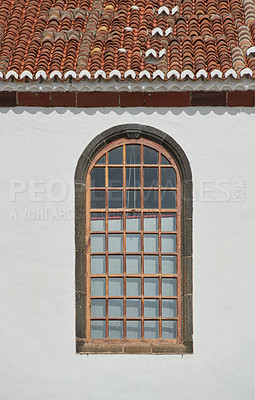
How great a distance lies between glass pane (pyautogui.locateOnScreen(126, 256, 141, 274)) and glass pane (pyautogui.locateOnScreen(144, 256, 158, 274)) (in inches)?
4.0

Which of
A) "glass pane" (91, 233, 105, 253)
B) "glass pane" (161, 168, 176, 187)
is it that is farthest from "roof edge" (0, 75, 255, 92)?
"glass pane" (91, 233, 105, 253)

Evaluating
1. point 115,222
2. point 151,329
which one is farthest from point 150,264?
point 151,329

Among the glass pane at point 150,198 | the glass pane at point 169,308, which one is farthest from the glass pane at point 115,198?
the glass pane at point 169,308

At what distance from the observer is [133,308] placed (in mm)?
9109

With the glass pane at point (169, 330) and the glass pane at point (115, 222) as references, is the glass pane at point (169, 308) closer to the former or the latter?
the glass pane at point (169, 330)

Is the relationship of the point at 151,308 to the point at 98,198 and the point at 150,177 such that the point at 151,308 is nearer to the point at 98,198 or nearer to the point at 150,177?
the point at 98,198

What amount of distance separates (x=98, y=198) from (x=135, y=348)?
86.9 inches

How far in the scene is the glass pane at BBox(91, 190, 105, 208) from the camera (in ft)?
29.7

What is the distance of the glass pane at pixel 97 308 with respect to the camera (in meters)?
9.09

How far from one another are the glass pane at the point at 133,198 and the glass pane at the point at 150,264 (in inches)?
30.6

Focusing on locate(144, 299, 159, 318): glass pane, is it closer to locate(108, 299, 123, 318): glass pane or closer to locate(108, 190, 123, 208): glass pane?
locate(108, 299, 123, 318): glass pane

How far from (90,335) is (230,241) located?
2.44 m

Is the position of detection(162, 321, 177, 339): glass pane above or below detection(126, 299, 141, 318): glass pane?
below

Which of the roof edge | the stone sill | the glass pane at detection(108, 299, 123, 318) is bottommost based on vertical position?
the glass pane at detection(108, 299, 123, 318)
